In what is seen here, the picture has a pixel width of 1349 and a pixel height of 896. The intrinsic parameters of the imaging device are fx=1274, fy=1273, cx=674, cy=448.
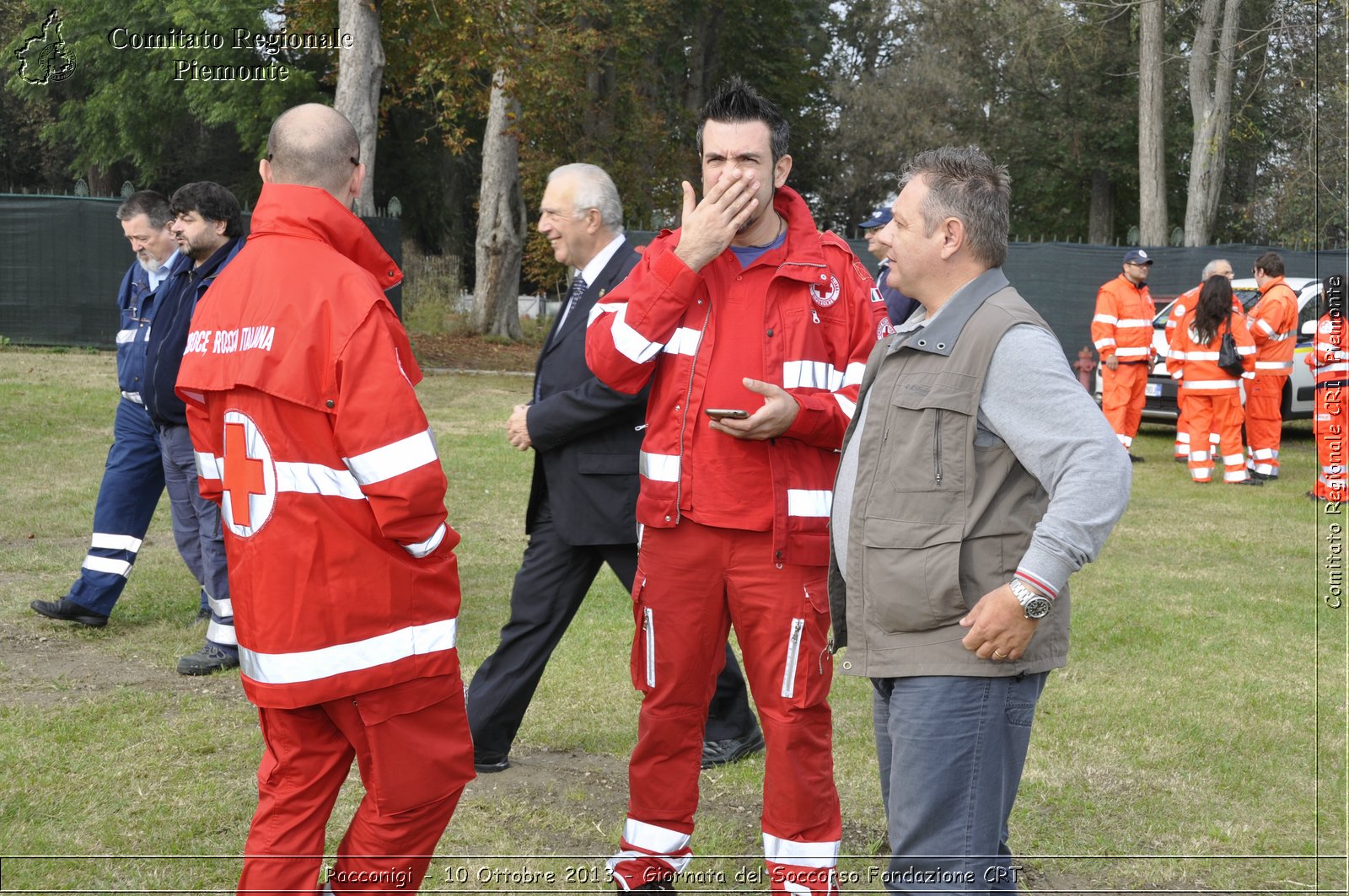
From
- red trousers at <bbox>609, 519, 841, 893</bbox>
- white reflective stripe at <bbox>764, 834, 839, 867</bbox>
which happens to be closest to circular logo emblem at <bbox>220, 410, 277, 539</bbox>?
red trousers at <bbox>609, 519, 841, 893</bbox>

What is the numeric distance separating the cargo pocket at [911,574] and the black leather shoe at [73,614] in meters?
5.19

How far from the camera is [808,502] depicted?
3584 mm

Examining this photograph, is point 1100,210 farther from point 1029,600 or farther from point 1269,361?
point 1029,600

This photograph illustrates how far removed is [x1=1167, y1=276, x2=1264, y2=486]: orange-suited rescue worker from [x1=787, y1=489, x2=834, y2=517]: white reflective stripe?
10221mm

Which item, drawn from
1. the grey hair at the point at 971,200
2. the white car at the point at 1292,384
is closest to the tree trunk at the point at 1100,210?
the white car at the point at 1292,384

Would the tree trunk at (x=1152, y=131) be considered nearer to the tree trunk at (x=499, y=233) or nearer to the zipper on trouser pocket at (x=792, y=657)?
the tree trunk at (x=499, y=233)

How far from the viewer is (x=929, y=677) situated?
9.02ft

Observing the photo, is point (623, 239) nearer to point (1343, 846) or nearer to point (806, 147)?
point (1343, 846)

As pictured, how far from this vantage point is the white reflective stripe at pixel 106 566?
6613 mm

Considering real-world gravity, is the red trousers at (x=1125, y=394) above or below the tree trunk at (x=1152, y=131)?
below

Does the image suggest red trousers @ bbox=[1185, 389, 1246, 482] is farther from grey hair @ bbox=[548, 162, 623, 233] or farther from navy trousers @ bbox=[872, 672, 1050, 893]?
navy trousers @ bbox=[872, 672, 1050, 893]

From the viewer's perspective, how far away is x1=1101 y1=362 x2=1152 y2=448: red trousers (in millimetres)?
13602

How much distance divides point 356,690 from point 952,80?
40.3 m

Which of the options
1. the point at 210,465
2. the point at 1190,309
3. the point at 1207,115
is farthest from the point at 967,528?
the point at 1207,115
